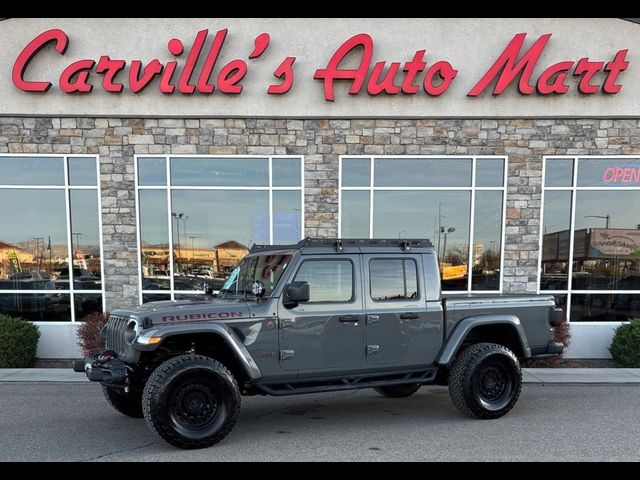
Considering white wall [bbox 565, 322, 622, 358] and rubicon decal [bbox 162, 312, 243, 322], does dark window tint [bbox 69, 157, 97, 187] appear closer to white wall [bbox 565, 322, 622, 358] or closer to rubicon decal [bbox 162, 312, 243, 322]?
rubicon decal [bbox 162, 312, 243, 322]

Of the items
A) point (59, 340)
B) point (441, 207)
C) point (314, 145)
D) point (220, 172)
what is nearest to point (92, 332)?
point (59, 340)

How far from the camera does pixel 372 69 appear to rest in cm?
891

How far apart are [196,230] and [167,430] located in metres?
5.70

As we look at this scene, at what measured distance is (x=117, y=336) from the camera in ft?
15.4

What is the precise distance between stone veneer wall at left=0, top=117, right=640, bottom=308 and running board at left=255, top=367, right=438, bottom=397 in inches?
179

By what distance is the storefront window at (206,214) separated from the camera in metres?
9.23

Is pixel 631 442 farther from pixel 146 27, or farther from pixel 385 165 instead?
pixel 146 27

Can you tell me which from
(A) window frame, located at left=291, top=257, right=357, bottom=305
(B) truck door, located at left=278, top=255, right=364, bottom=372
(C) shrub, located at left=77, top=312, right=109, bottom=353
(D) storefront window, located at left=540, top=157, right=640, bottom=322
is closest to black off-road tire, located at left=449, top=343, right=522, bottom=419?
(B) truck door, located at left=278, top=255, right=364, bottom=372

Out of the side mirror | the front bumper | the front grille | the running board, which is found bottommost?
the running board

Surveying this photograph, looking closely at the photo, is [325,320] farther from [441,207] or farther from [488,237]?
[488,237]

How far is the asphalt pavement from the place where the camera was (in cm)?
423

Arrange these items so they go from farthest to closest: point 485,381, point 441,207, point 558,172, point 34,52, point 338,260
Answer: point 441,207 → point 558,172 → point 34,52 → point 485,381 → point 338,260

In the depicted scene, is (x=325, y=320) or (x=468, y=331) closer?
(x=325, y=320)

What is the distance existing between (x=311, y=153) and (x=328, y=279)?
4764 mm
